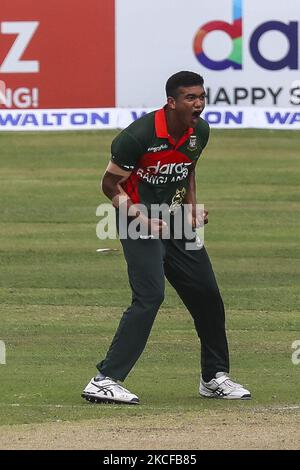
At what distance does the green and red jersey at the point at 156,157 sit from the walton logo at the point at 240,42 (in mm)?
12205

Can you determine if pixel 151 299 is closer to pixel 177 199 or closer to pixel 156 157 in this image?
pixel 177 199

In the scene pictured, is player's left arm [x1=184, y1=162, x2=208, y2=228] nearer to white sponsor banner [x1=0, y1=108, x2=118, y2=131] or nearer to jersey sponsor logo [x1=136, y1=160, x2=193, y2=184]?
jersey sponsor logo [x1=136, y1=160, x2=193, y2=184]

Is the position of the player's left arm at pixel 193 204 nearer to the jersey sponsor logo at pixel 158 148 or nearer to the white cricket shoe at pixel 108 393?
the jersey sponsor logo at pixel 158 148

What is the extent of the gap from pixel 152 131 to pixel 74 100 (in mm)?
12754

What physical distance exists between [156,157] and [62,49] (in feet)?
42.4

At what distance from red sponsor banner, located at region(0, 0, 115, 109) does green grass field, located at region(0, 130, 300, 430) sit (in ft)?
3.30

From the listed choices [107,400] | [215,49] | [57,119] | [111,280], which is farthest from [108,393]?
[57,119]

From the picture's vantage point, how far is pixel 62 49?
22.4 m

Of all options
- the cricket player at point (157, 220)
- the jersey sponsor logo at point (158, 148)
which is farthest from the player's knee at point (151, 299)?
the jersey sponsor logo at point (158, 148)

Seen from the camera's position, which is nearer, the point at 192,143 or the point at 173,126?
the point at 173,126

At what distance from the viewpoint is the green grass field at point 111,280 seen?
10352 mm

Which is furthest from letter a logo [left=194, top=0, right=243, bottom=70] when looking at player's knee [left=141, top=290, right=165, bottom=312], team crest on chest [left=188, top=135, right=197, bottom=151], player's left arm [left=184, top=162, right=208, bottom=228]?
player's knee [left=141, top=290, right=165, bottom=312]

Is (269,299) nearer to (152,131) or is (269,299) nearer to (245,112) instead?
(152,131)

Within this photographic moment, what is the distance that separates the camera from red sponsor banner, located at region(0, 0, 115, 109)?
22188 mm
